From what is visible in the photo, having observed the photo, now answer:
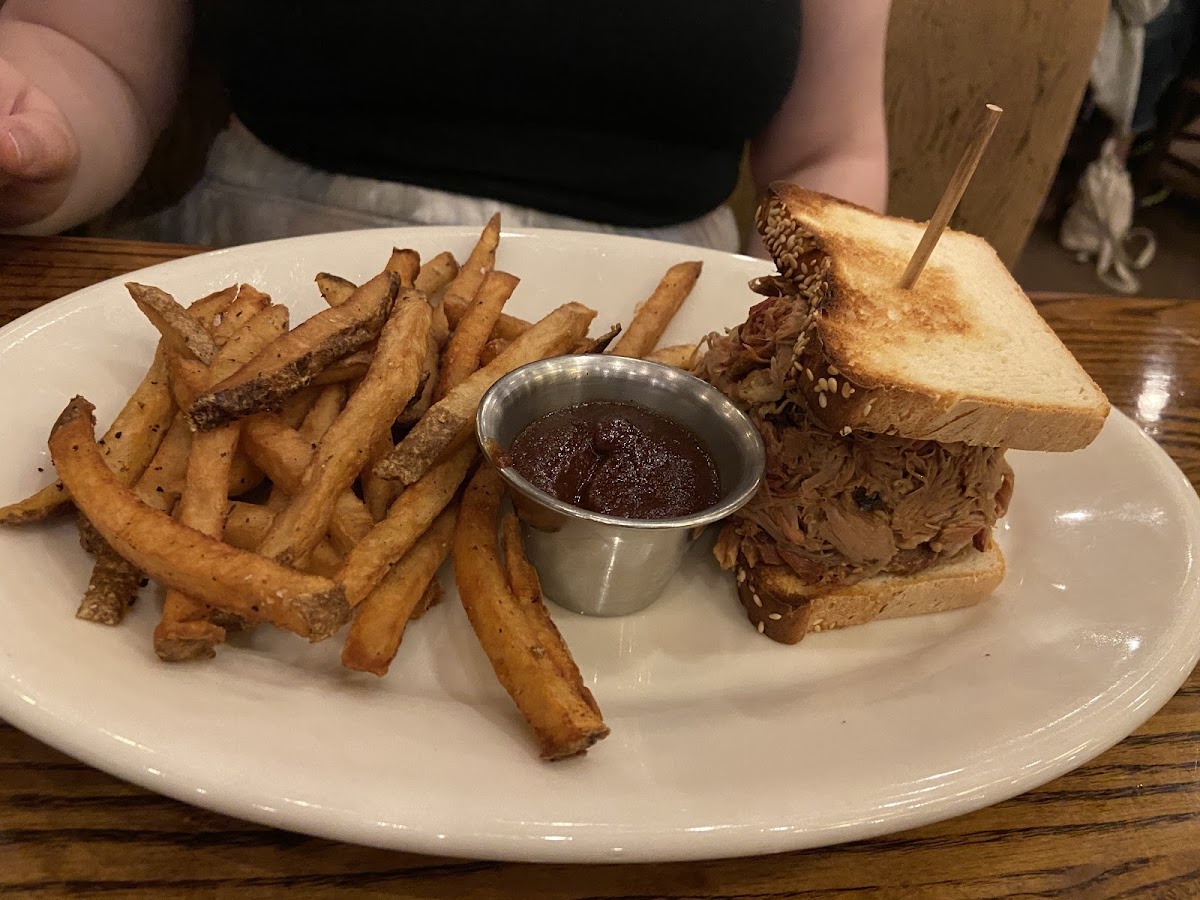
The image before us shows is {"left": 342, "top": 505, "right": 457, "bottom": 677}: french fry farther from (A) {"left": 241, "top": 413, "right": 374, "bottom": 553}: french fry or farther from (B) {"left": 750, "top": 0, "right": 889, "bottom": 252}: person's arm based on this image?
(B) {"left": 750, "top": 0, "right": 889, "bottom": 252}: person's arm

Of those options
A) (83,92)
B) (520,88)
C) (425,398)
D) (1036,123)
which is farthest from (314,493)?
(1036,123)

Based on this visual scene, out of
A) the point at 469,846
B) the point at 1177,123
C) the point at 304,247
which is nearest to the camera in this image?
the point at 469,846

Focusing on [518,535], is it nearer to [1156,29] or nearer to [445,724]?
A: [445,724]

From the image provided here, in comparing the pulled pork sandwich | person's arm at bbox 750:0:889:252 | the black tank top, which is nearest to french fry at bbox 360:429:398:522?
the pulled pork sandwich

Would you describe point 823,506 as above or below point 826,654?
above

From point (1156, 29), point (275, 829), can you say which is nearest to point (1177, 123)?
point (1156, 29)

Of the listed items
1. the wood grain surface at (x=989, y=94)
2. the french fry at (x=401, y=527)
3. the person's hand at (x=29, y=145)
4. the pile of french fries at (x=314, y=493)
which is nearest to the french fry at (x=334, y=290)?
the pile of french fries at (x=314, y=493)
